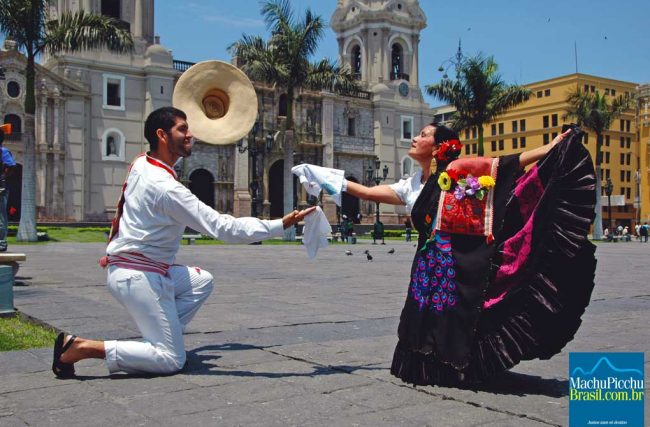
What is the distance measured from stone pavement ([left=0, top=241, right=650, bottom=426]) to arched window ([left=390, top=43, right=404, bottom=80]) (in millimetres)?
44436

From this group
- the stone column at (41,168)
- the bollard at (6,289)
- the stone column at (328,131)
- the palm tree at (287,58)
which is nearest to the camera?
the bollard at (6,289)

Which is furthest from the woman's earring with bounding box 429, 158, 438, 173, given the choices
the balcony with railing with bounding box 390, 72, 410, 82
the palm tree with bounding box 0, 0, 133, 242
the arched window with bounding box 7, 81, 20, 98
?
the balcony with railing with bounding box 390, 72, 410, 82

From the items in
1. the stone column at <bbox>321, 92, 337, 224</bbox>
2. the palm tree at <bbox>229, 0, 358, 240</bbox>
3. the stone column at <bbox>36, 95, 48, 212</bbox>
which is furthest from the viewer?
the stone column at <bbox>321, 92, 337, 224</bbox>

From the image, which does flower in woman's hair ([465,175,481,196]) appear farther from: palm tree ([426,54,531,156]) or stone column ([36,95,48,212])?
stone column ([36,95,48,212])

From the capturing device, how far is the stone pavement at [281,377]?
3268 millimetres

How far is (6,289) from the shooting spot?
259 inches

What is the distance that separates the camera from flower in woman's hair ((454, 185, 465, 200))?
3.99 metres

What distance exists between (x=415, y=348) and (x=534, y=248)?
89 cm

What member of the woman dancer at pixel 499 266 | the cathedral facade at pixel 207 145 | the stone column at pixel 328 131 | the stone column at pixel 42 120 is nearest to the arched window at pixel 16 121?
the cathedral facade at pixel 207 145

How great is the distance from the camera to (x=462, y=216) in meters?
3.95

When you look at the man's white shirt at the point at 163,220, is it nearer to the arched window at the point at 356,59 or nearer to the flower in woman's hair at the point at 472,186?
the flower in woman's hair at the point at 472,186

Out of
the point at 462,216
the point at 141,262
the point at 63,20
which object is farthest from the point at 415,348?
the point at 63,20

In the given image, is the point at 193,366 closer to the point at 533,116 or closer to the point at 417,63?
the point at 417,63

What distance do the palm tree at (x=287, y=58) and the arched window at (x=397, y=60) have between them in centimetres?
2097
